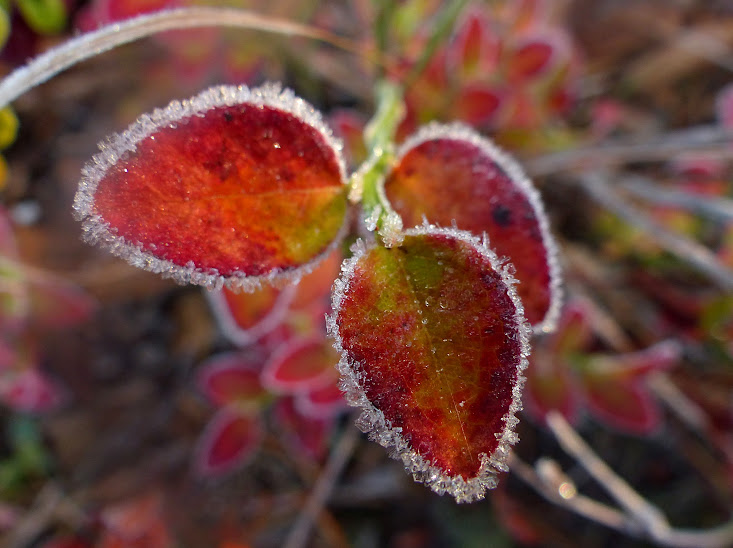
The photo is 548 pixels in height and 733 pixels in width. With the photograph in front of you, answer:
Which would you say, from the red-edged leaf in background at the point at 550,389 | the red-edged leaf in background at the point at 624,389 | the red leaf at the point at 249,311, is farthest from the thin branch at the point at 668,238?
the red leaf at the point at 249,311

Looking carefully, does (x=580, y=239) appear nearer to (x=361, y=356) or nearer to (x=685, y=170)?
(x=685, y=170)

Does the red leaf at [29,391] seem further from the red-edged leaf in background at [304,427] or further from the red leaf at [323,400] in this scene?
the red leaf at [323,400]

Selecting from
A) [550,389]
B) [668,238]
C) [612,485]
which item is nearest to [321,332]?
[550,389]

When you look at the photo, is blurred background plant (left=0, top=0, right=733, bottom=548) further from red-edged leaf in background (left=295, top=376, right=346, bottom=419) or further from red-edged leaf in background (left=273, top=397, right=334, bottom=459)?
red-edged leaf in background (left=295, top=376, right=346, bottom=419)

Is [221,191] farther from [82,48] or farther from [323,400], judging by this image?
[323,400]

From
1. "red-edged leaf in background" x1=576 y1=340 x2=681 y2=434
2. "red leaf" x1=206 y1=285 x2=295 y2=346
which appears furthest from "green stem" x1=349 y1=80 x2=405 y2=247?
"red-edged leaf in background" x1=576 y1=340 x2=681 y2=434
